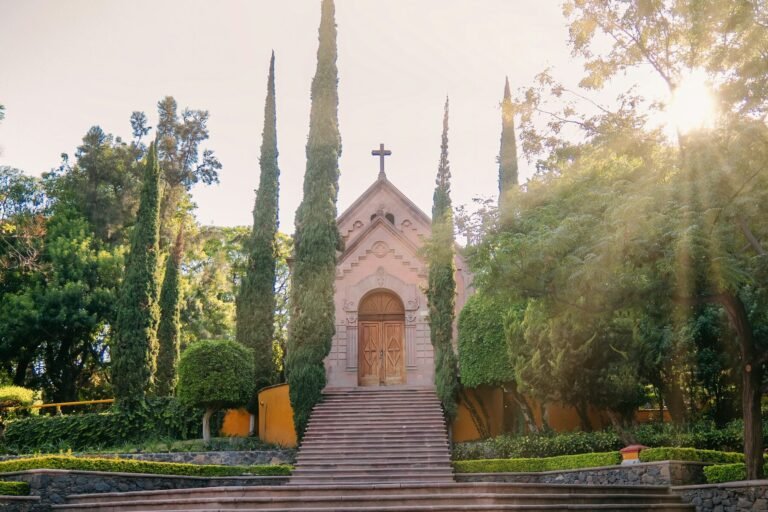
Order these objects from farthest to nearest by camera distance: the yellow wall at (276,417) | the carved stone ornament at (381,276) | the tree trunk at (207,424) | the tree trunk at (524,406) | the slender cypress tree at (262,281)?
1. the carved stone ornament at (381,276)
2. the slender cypress tree at (262,281)
3. the yellow wall at (276,417)
4. the tree trunk at (207,424)
5. the tree trunk at (524,406)

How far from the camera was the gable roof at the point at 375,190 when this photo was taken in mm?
28969

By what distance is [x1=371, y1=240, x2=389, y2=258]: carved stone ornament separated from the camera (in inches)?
1038

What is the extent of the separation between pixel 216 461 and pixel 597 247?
12175mm

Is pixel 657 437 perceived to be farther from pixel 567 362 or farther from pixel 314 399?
pixel 314 399

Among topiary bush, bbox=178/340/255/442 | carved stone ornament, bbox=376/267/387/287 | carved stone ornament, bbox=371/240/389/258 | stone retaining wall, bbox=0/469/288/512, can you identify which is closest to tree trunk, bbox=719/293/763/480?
stone retaining wall, bbox=0/469/288/512

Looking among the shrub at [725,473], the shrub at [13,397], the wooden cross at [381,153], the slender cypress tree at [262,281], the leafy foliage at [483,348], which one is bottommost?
the shrub at [725,473]

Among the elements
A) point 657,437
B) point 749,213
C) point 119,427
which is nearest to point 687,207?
point 749,213

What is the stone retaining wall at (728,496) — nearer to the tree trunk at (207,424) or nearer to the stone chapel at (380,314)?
the stone chapel at (380,314)

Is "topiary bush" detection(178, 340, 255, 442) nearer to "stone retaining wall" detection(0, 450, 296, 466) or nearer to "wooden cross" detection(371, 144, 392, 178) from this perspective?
"stone retaining wall" detection(0, 450, 296, 466)

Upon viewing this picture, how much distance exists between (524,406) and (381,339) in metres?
6.31

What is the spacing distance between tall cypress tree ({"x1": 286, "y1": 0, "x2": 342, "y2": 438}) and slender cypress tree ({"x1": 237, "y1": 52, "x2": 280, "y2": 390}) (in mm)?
2820

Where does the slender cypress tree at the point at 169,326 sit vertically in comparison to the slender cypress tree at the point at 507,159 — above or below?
below

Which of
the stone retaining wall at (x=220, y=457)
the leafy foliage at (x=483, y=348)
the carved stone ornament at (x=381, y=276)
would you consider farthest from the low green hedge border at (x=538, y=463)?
the carved stone ornament at (x=381, y=276)

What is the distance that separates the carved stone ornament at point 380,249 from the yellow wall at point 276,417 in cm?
557
